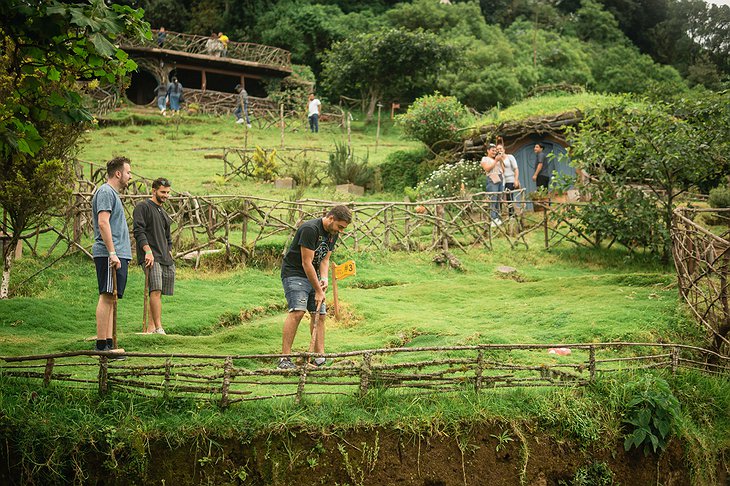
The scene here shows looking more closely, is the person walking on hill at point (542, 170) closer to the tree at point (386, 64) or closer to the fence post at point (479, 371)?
the fence post at point (479, 371)

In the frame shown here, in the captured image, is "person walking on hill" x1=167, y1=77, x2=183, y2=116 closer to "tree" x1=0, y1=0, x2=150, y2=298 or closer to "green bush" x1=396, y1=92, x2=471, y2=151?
"green bush" x1=396, y1=92, x2=471, y2=151

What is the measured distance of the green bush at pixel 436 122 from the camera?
72.7 ft

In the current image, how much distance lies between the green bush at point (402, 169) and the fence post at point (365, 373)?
14.2 m

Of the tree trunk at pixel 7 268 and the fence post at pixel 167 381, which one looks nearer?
the fence post at pixel 167 381

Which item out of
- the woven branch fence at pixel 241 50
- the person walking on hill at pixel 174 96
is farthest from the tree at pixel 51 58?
the woven branch fence at pixel 241 50

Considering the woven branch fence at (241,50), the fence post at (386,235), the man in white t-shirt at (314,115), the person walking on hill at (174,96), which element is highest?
the woven branch fence at (241,50)

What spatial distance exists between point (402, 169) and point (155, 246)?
13.5 meters

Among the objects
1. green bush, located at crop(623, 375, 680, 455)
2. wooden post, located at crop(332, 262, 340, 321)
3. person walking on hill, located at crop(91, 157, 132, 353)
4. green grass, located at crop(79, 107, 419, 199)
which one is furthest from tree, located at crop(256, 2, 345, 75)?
green bush, located at crop(623, 375, 680, 455)

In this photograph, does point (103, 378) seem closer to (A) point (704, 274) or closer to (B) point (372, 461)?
(B) point (372, 461)

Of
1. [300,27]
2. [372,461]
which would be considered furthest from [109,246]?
[300,27]

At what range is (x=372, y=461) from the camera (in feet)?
24.8

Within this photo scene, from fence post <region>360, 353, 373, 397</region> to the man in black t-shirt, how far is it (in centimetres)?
64

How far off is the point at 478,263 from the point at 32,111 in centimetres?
Answer: 820

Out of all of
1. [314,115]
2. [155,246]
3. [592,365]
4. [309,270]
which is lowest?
[592,365]
